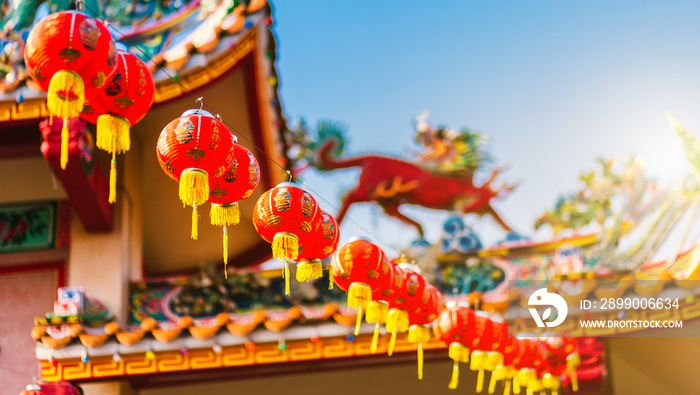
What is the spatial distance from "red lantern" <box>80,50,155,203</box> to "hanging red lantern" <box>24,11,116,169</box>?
29cm

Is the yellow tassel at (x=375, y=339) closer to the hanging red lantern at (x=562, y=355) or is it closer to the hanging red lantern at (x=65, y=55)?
the hanging red lantern at (x=562, y=355)

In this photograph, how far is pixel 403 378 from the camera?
865 cm

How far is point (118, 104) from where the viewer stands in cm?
458

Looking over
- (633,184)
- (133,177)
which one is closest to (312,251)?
(133,177)

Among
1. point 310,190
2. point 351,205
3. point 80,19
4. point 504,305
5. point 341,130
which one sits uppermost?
point 341,130

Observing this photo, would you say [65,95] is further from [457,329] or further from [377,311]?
[457,329]

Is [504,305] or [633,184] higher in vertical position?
[633,184]

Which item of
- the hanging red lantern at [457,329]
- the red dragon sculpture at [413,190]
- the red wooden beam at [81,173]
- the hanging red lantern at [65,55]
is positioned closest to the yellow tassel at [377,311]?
the hanging red lantern at [457,329]

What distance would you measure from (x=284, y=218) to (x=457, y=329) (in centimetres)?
230

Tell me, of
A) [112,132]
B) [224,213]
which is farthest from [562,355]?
[112,132]

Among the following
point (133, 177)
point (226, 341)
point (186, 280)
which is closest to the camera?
point (226, 341)

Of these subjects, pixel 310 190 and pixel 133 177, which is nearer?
pixel 310 190

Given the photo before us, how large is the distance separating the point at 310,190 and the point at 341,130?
7469 mm

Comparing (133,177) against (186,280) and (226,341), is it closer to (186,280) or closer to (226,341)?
(186,280)
